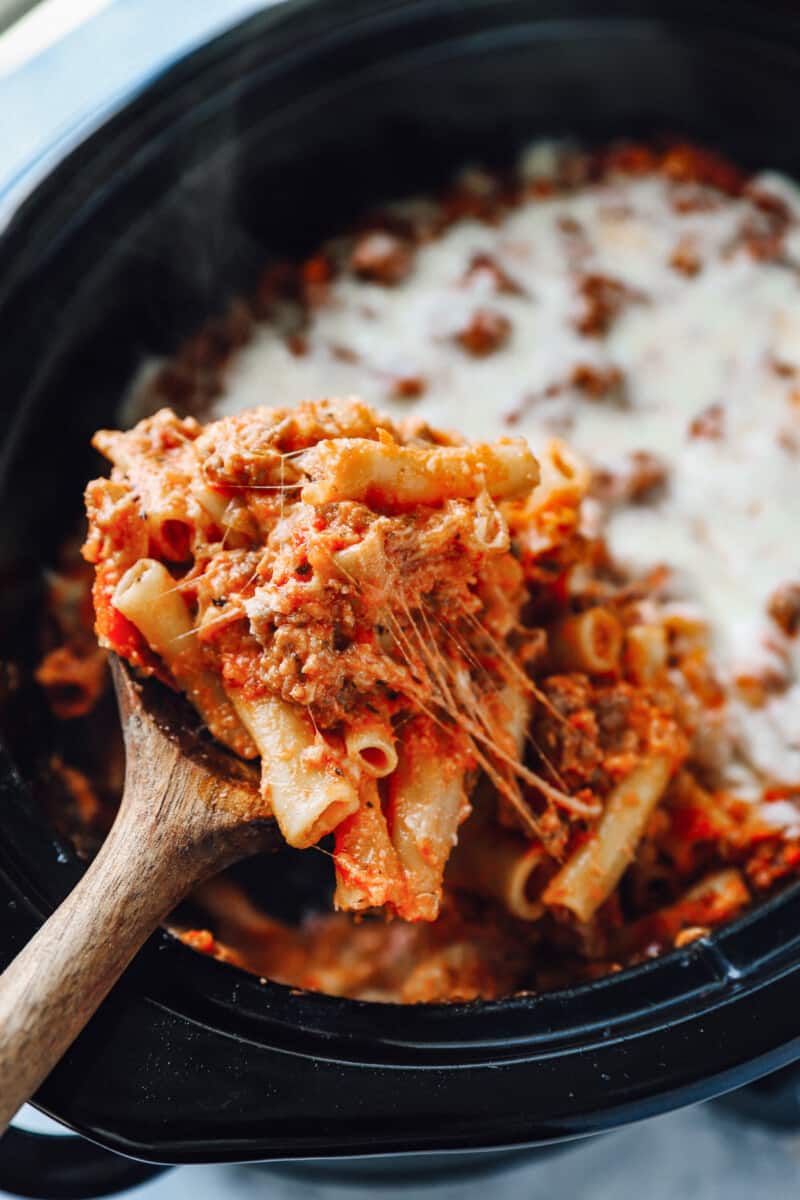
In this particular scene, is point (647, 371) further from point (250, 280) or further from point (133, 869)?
point (133, 869)

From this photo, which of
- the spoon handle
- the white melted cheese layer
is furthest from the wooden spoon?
the white melted cheese layer

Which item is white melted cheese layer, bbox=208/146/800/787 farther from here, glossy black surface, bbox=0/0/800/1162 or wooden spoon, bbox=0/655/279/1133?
wooden spoon, bbox=0/655/279/1133

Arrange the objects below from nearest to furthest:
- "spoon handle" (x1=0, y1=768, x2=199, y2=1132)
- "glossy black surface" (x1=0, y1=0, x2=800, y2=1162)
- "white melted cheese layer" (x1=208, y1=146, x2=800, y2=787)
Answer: "spoon handle" (x1=0, y1=768, x2=199, y2=1132) → "glossy black surface" (x1=0, y1=0, x2=800, y2=1162) → "white melted cheese layer" (x1=208, y1=146, x2=800, y2=787)

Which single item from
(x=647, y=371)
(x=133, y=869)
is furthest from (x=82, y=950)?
(x=647, y=371)

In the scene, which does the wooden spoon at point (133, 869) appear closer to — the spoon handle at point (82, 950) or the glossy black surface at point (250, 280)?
the spoon handle at point (82, 950)

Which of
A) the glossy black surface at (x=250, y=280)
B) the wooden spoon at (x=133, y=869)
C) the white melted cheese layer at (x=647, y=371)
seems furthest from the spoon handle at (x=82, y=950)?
the white melted cheese layer at (x=647, y=371)

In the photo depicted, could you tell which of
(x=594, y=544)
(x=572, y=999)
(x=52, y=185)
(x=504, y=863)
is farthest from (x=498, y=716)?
(x=52, y=185)
